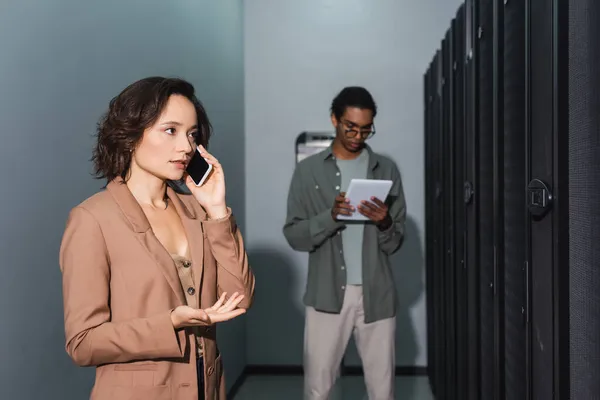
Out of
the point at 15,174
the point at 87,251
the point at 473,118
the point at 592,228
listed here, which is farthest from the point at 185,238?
the point at 473,118

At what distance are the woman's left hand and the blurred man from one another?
3.52 feet

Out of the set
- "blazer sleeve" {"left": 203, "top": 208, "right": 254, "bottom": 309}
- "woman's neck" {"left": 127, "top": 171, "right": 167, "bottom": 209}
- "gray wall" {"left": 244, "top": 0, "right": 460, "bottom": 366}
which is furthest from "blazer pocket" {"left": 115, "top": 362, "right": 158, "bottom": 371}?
"gray wall" {"left": 244, "top": 0, "right": 460, "bottom": 366}

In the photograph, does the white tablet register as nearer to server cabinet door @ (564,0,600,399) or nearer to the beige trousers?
the beige trousers

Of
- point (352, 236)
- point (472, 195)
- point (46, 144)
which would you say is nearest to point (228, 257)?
point (46, 144)

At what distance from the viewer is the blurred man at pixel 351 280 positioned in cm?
264

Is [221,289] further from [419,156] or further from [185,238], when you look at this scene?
[419,156]

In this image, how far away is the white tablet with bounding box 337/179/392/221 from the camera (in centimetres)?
Answer: 249

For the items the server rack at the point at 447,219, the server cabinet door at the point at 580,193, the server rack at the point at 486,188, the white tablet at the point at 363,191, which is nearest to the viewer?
the server cabinet door at the point at 580,193

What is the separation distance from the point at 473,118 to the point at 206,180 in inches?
39.2

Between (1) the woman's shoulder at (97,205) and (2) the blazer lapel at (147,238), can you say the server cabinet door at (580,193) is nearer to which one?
(2) the blazer lapel at (147,238)

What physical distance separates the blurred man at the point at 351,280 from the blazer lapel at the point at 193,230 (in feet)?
3.56

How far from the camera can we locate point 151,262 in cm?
140

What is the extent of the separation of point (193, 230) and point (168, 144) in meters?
0.20

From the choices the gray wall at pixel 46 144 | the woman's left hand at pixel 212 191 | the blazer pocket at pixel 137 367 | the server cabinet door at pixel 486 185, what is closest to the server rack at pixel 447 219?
the server cabinet door at pixel 486 185
